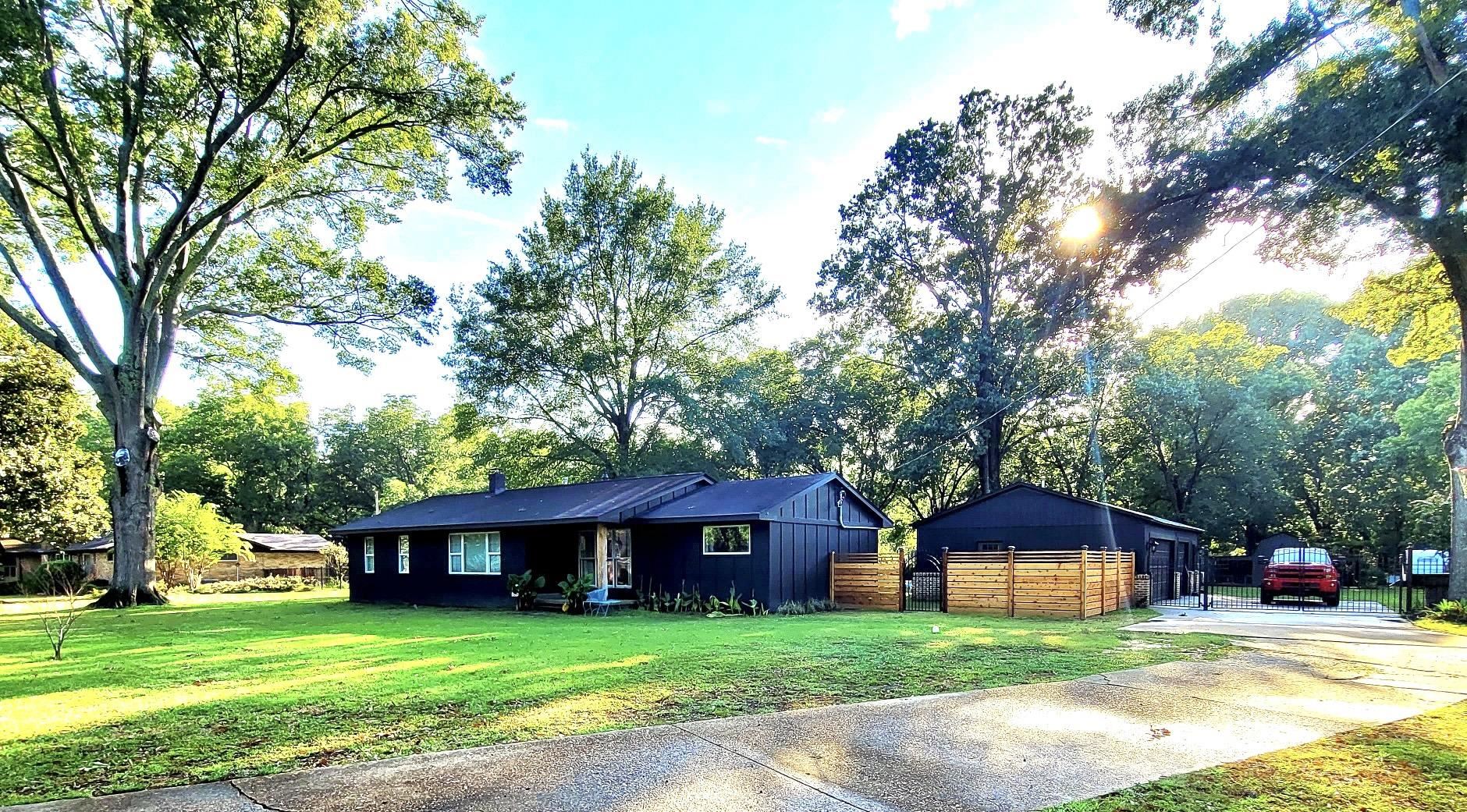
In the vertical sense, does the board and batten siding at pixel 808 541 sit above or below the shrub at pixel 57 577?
above

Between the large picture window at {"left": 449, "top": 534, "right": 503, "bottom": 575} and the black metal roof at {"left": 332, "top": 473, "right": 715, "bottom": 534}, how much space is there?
512 millimetres

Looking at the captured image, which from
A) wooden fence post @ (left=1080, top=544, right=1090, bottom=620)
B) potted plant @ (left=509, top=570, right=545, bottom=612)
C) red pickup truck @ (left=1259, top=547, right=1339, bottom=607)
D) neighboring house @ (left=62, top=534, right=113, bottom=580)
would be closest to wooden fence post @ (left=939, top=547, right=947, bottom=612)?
wooden fence post @ (left=1080, top=544, right=1090, bottom=620)

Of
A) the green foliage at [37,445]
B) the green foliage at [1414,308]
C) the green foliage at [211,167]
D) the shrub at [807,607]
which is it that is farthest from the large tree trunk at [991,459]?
the green foliage at [37,445]

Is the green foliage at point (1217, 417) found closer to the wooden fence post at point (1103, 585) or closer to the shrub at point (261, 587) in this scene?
the wooden fence post at point (1103, 585)

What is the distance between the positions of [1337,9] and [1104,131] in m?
3.32

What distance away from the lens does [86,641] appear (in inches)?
416

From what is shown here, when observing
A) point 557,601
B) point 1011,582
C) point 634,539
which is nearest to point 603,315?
point 634,539

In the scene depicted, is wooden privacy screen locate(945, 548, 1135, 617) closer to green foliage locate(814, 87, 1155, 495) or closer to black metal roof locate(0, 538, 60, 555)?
green foliage locate(814, 87, 1155, 495)

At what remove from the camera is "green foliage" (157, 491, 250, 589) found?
2588 cm

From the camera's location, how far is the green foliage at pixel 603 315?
94.2 ft

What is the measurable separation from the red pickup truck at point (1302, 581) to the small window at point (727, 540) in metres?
13.2

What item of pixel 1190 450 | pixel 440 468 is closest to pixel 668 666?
pixel 1190 450

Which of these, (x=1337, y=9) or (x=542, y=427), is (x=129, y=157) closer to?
(x=542, y=427)

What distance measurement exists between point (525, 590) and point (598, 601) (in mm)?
2265
